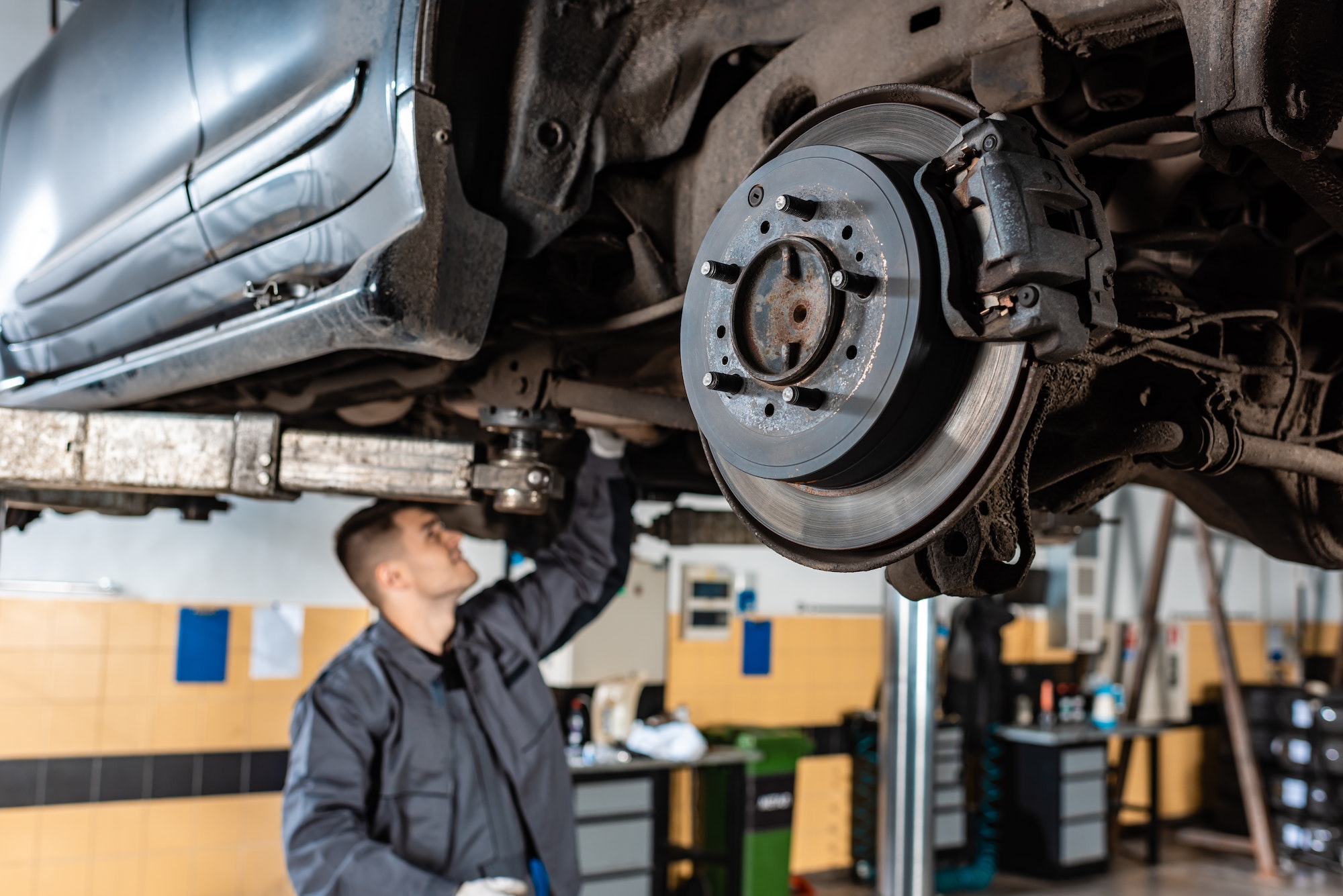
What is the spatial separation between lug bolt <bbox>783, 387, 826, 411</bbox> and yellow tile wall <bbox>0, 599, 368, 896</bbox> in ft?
13.8

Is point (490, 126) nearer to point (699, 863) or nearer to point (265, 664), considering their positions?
point (265, 664)

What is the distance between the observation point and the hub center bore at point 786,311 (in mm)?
715

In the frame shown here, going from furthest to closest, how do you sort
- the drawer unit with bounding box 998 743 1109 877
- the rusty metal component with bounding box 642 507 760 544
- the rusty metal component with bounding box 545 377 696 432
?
1. the drawer unit with bounding box 998 743 1109 877
2. the rusty metal component with bounding box 642 507 760 544
3. the rusty metal component with bounding box 545 377 696 432

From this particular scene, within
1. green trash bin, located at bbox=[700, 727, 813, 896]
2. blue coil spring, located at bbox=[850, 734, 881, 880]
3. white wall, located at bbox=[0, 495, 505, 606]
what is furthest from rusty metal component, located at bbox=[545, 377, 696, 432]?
blue coil spring, located at bbox=[850, 734, 881, 880]

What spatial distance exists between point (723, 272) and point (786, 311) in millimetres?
74

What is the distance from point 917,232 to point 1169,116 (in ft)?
0.91

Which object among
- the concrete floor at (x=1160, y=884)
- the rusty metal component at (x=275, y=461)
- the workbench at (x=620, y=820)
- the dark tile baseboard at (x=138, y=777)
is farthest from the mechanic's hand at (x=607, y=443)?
the concrete floor at (x=1160, y=884)

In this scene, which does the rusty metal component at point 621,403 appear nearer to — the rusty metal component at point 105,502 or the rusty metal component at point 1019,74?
the rusty metal component at point 1019,74

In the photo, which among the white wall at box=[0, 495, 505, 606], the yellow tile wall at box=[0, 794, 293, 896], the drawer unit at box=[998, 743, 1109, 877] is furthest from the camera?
the drawer unit at box=[998, 743, 1109, 877]

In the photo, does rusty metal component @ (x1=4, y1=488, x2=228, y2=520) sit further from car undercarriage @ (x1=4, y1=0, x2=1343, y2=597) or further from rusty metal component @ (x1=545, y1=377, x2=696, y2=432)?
rusty metal component @ (x1=545, y1=377, x2=696, y2=432)

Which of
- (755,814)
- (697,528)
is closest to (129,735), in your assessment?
(755,814)

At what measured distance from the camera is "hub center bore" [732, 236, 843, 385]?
0.72 m

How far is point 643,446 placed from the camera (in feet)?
7.61

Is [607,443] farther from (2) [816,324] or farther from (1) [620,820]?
(1) [620,820]
